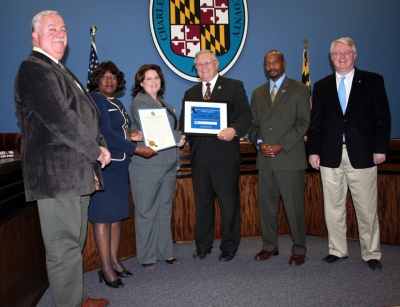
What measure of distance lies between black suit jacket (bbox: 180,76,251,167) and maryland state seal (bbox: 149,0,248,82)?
1742 mm

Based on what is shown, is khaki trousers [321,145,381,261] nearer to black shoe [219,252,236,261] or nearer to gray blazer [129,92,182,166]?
black shoe [219,252,236,261]

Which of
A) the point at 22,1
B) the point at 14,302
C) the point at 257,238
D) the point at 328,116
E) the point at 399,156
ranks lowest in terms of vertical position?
the point at 257,238

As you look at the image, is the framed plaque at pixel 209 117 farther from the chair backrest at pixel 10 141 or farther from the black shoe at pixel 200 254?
the chair backrest at pixel 10 141

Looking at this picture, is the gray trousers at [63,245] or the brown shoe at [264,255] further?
the brown shoe at [264,255]

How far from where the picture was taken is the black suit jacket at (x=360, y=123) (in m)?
3.10

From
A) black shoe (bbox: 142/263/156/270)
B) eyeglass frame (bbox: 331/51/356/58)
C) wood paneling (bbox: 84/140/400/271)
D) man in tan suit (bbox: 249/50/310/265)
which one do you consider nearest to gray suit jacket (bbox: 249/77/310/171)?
man in tan suit (bbox: 249/50/310/265)

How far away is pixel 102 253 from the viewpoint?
2895mm

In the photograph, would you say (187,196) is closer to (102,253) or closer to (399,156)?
(102,253)

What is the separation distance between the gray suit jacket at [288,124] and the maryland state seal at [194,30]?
76.9 inches

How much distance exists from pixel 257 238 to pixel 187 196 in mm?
867

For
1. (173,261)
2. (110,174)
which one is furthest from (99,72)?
(173,261)

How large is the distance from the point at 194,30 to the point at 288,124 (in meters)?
2.33

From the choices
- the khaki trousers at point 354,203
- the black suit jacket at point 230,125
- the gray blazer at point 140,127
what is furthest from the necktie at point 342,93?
the gray blazer at point 140,127

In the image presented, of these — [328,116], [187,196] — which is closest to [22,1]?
[187,196]
